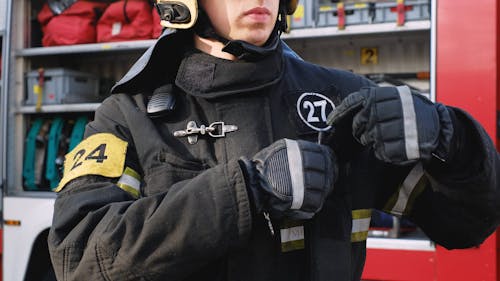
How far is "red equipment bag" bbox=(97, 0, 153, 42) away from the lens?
12.4 feet

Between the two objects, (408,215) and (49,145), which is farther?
(49,145)

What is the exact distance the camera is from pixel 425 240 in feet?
9.12

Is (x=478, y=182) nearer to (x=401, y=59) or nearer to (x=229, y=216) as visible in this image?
(x=229, y=216)

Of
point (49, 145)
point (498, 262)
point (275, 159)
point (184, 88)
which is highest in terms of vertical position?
point (184, 88)

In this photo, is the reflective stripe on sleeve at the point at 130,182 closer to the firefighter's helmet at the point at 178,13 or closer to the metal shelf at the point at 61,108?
the firefighter's helmet at the point at 178,13

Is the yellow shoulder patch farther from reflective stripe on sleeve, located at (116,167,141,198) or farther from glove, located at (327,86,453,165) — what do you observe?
glove, located at (327,86,453,165)

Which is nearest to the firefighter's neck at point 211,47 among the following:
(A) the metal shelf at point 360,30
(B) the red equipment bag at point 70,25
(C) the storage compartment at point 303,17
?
(A) the metal shelf at point 360,30

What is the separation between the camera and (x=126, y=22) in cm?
384

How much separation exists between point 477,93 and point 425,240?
2.31 feet

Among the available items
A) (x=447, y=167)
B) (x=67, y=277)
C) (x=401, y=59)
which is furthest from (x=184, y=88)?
(x=401, y=59)

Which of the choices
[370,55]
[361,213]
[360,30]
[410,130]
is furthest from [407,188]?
[370,55]

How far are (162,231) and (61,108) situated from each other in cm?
306

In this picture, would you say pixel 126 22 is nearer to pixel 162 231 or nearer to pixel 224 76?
pixel 224 76

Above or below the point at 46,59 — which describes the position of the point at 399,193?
below
